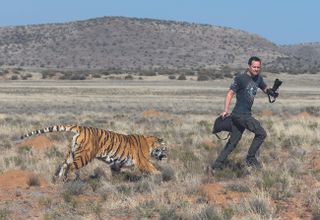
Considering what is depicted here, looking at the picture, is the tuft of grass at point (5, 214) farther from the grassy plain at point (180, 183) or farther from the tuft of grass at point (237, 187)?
the tuft of grass at point (237, 187)

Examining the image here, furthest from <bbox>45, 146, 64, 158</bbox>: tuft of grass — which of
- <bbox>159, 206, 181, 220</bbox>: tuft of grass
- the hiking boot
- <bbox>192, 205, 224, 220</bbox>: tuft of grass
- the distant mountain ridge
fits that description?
the distant mountain ridge

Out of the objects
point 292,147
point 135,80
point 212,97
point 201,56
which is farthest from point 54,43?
point 292,147

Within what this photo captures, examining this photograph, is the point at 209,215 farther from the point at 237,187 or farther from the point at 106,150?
the point at 106,150

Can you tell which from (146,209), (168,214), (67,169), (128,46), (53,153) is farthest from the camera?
(128,46)

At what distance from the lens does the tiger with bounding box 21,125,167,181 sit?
12031 millimetres

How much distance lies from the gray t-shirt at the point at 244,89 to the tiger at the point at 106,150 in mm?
1699

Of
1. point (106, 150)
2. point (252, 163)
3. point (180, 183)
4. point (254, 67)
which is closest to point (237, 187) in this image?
point (180, 183)

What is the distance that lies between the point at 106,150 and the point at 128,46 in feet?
399

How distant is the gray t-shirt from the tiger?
170cm

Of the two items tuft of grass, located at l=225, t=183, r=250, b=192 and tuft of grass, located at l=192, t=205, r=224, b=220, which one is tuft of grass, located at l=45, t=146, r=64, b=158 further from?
tuft of grass, located at l=192, t=205, r=224, b=220

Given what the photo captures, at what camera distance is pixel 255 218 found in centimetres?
889

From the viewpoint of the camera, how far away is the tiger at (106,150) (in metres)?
12.0

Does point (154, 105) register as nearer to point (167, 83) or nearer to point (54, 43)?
point (167, 83)

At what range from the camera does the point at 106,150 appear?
12.3 m
